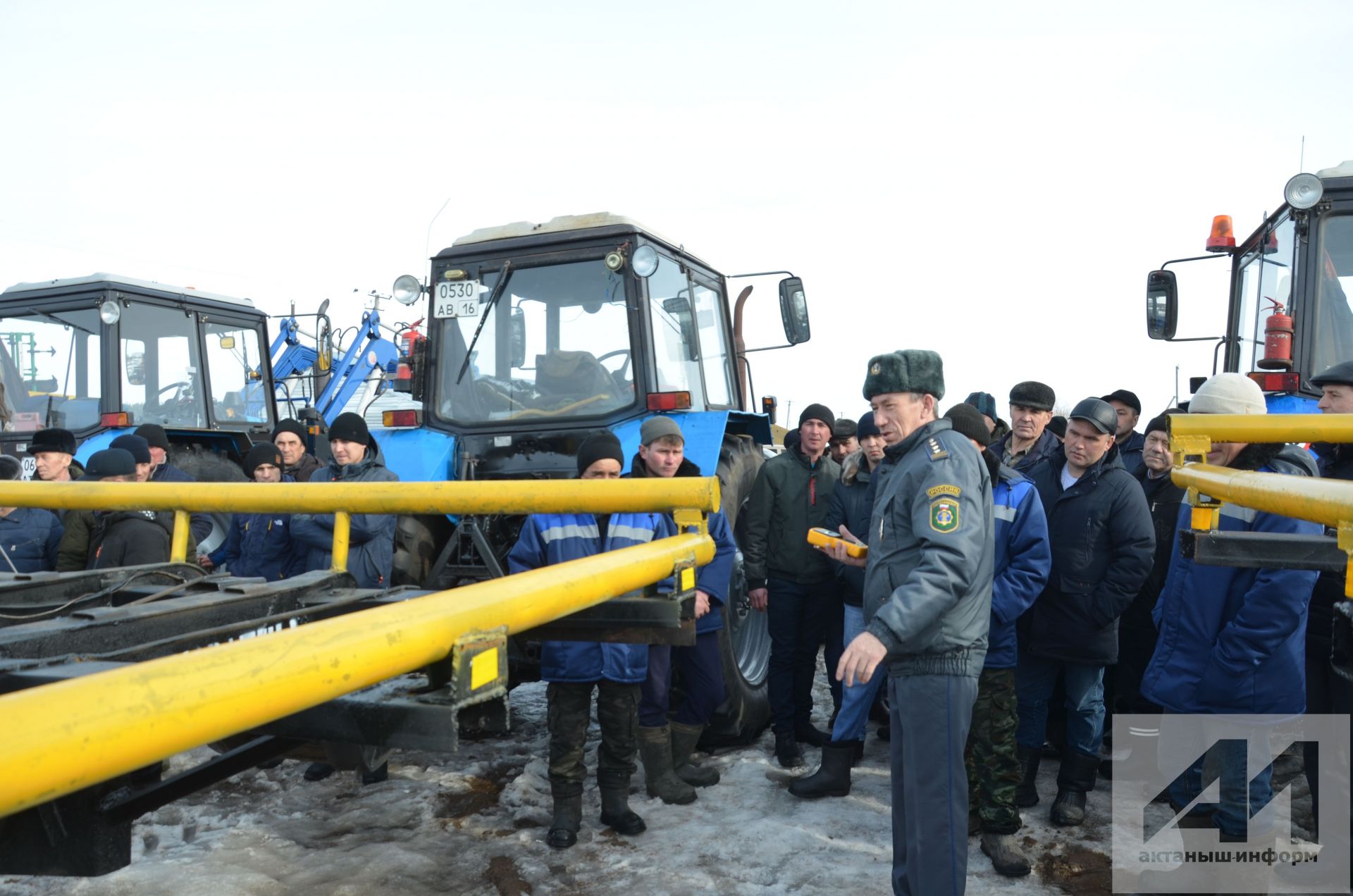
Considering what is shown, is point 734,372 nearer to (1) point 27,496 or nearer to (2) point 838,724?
(2) point 838,724

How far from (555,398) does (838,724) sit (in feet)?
7.01

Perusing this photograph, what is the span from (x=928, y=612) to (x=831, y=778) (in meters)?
1.70

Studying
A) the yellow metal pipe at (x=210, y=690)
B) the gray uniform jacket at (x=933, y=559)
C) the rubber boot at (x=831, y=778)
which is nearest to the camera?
the yellow metal pipe at (x=210, y=690)

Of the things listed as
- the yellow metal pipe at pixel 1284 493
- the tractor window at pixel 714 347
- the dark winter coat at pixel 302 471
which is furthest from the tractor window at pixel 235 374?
the yellow metal pipe at pixel 1284 493

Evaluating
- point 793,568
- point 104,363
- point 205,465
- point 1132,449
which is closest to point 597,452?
point 793,568

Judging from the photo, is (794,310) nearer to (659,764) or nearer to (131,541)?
(659,764)

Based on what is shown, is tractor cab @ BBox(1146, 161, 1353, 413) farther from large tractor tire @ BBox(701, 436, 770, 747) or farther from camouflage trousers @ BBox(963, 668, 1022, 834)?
large tractor tire @ BBox(701, 436, 770, 747)

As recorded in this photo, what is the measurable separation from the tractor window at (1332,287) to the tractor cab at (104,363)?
7.32m

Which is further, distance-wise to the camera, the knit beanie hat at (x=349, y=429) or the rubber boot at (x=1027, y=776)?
the knit beanie hat at (x=349, y=429)

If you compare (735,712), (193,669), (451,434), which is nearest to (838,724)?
(735,712)

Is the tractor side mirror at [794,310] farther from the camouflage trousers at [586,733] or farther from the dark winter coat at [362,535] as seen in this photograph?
the camouflage trousers at [586,733]

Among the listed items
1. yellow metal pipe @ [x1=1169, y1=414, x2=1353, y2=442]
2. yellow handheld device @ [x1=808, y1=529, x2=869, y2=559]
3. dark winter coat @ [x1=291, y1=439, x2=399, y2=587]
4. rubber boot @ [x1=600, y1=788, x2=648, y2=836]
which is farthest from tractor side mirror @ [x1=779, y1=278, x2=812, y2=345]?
yellow metal pipe @ [x1=1169, y1=414, x2=1353, y2=442]

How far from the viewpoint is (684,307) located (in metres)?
5.20

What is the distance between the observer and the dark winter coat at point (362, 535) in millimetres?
4086
